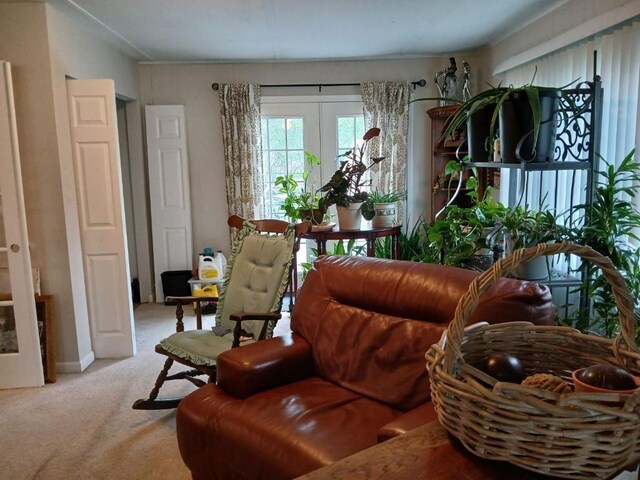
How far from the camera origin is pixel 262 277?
9.61 feet

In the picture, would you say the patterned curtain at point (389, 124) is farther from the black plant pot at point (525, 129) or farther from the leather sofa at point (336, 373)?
the leather sofa at point (336, 373)

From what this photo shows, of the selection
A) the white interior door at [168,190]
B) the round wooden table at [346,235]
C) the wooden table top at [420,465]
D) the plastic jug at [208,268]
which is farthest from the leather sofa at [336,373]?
the white interior door at [168,190]

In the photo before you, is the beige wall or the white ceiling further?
the beige wall

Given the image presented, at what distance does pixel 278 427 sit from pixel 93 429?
148 centimetres

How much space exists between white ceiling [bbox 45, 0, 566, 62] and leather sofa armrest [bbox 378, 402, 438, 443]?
2565 millimetres

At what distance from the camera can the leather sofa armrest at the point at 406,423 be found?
142cm

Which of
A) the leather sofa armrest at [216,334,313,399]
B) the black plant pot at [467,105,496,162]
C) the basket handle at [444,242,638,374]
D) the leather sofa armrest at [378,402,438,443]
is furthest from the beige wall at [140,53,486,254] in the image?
the basket handle at [444,242,638,374]

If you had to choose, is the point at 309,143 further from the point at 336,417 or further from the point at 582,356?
the point at 582,356

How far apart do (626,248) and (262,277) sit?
188 centimetres

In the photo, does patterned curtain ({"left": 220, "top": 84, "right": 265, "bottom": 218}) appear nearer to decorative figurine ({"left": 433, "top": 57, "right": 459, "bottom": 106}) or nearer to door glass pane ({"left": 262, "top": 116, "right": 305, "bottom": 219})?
door glass pane ({"left": 262, "top": 116, "right": 305, "bottom": 219})

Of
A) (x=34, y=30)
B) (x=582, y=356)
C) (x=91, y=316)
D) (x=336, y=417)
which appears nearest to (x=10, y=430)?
(x=91, y=316)

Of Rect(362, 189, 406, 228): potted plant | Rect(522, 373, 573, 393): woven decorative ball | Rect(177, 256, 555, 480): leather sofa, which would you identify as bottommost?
Rect(177, 256, 555, 480): leather sofa

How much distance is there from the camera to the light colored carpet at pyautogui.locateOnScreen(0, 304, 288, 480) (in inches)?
94.3

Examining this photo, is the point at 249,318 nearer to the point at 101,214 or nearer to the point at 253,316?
the point at 253,316
